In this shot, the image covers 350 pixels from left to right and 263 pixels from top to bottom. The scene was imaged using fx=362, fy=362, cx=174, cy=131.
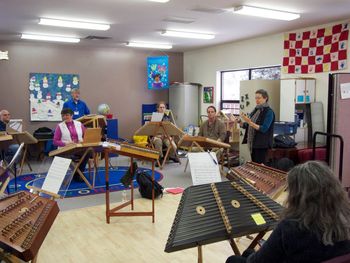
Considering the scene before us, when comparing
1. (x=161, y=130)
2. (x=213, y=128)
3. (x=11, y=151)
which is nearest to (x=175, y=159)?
(x=161, y=130)

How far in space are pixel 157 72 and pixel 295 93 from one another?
12.9ft

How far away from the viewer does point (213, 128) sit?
6465 mm

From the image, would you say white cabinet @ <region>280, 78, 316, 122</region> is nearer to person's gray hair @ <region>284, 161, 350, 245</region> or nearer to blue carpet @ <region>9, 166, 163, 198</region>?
blue carpet @ <region>9, 166, 163, 198</region>

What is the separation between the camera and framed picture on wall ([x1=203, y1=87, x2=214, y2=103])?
936 centimetres

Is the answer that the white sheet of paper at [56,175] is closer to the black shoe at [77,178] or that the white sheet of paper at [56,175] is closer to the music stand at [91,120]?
the black shoe at [77,178]

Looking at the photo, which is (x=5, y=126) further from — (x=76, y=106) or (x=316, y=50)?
(x=316, y=50)

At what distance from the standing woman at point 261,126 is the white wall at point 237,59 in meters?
2.18

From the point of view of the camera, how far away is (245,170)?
3125 millimetres

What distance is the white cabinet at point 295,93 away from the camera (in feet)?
21.5

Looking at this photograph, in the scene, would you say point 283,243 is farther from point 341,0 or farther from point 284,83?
point 284,83

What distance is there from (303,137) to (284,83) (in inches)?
42.2

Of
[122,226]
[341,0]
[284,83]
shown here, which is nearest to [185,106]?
[284,83]

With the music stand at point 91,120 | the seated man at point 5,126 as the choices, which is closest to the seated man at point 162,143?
the music stand at point 91,120

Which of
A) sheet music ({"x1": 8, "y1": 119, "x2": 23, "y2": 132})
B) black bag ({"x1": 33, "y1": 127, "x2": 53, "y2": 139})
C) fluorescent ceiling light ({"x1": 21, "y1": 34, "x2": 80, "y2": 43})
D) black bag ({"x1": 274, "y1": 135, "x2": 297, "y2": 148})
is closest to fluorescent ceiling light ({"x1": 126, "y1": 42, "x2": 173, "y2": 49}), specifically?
fluorescent ceiling light ({"x1": 21, "y1": 34, "x2": 80, "y2": 43})
